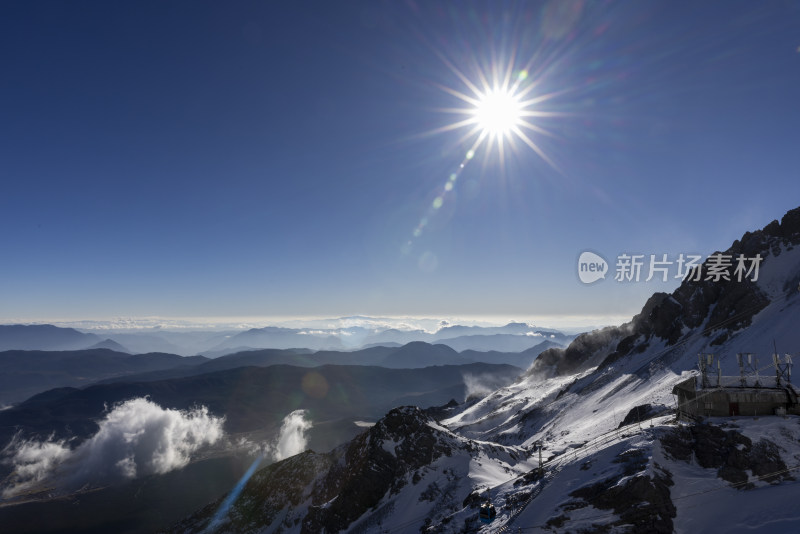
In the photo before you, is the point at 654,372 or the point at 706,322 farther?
the point at 706,322

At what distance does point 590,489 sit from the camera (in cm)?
3114

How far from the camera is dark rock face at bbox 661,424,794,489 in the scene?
98.7ft

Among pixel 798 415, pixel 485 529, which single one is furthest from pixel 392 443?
pixel 798 415

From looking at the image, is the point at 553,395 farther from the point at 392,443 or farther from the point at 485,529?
the point at 485,529

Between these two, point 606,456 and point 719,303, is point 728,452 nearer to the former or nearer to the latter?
point 606,456

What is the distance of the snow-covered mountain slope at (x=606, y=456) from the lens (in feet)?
94.0

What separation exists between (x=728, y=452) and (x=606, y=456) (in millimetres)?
9232

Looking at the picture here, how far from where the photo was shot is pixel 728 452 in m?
31.9

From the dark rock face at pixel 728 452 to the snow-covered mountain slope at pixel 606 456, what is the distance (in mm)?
109

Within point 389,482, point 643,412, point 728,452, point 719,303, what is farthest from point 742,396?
point 719,303

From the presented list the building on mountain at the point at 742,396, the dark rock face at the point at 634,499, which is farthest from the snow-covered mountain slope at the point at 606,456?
the building on mountain at the point at 742,396

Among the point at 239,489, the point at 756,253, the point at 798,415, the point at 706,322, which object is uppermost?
the point at 756,253

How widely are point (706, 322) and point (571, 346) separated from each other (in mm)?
76798

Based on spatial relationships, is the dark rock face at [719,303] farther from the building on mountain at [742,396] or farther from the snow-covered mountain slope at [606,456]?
the building on mountain at [742,396]
